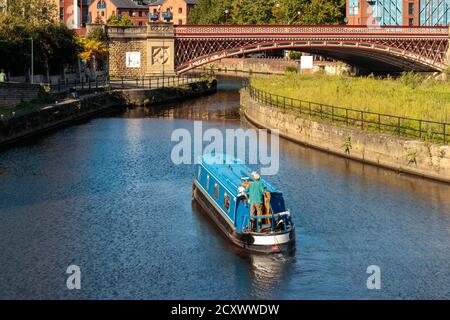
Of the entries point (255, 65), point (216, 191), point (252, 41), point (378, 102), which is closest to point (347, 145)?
point (378, 102)

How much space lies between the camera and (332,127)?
2485 inches

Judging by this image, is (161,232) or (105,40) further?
(105,40)

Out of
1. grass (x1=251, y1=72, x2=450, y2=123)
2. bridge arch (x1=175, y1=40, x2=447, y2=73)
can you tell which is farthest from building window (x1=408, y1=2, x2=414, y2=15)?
grass (x1=251, y1=72, x2=450, y2=123)

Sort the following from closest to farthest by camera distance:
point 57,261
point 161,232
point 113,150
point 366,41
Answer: point 57,261 < point 161,232 < point 113,150 < point 366,41

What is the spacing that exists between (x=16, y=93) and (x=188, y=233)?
40.1 metres

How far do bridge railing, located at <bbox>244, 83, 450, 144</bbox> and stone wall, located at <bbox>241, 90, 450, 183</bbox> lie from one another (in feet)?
3.25

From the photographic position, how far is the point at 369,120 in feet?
204

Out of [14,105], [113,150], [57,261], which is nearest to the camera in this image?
[57,261]

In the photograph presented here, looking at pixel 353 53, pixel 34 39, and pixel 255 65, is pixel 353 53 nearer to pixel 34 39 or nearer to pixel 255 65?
pixel 34 39

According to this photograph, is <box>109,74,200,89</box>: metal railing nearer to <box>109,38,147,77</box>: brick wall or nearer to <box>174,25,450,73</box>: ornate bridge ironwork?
<box>109,38,147,77</box>: brick wall

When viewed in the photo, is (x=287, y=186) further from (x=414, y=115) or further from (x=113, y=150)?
(x=113, y=150)

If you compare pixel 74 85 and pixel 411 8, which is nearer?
pixel 74 85

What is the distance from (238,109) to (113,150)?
35.8 meters

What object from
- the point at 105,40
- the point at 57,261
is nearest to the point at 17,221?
the point at 57,261
